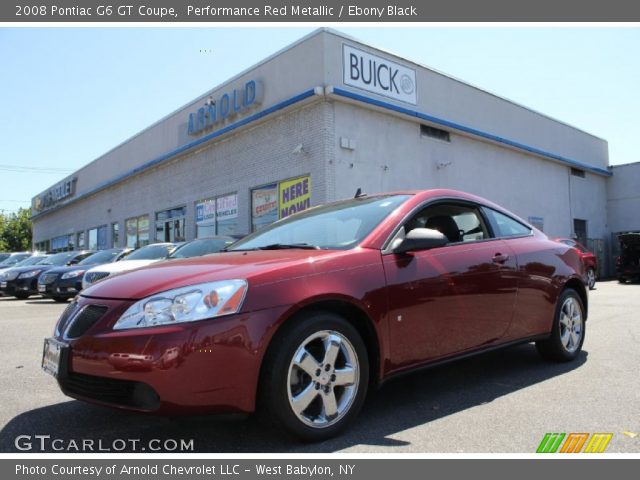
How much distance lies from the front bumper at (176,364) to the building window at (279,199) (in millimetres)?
10864

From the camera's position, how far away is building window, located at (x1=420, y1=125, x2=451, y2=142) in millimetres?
15891

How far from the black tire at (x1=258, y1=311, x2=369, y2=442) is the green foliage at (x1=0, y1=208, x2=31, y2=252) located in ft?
259

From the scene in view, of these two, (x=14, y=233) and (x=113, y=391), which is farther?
(x=14, y=233)

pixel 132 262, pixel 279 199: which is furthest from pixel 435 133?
pixel 132 262

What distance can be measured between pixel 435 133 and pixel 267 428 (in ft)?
48.0

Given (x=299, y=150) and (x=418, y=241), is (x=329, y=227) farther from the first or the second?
(x=299, y=150)

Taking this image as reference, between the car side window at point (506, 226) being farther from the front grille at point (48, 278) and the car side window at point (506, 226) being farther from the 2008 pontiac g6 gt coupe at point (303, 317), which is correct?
the front grille at point (48, 278)

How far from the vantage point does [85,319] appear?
2.83m

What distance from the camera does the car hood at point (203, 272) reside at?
9.00 ft

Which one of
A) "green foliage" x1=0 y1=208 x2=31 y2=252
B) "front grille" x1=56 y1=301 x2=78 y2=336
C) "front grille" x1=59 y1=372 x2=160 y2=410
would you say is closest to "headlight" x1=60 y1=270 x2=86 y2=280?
"front grille" x1=56 y1=301 x2=78 y2=336

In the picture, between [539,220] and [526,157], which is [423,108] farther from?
[539,220]

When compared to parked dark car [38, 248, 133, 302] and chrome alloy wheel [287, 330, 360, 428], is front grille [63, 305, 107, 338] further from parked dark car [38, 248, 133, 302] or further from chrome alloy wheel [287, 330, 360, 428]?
parked dark car [38, 248, 133, 302]

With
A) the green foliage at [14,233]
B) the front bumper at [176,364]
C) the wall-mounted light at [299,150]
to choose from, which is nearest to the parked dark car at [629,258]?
the wall-mounted light at [299,150]

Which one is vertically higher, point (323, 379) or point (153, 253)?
point (153, 253)
